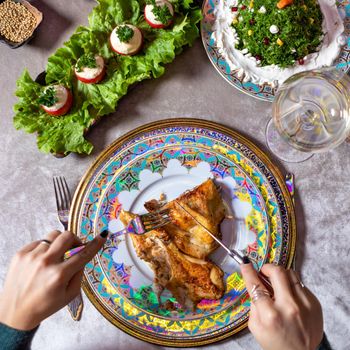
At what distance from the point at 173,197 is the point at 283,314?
909 mm

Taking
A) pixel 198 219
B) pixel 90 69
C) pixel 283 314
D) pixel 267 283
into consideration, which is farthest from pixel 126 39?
pixel 283 314

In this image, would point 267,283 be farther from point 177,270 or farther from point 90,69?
point 90,69

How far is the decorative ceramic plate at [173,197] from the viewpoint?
237cm

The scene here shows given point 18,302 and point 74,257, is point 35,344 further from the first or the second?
point 74,257

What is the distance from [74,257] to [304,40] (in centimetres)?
153

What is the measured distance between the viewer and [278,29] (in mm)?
2248

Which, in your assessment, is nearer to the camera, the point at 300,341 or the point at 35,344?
the point at 300,341

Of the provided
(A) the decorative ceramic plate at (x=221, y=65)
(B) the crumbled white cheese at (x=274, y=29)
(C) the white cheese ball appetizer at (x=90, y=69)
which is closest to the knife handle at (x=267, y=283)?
(A) the decorative ceramic plate at (x=221, y=65)

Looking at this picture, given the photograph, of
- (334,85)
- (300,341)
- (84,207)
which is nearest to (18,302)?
(84,207)

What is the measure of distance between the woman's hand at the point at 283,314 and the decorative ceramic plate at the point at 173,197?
54cm

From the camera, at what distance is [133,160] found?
2.43 meters

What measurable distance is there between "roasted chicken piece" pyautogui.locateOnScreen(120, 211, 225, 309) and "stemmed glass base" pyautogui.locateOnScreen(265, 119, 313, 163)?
69 centimetres

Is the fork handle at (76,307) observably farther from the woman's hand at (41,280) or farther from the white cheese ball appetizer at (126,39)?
the white cheese ball appetizer at (126,39)

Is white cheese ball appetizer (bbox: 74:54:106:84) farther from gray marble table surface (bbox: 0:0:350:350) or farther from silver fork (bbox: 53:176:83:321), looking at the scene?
silver fork (bbox: 53:176:83:321)
